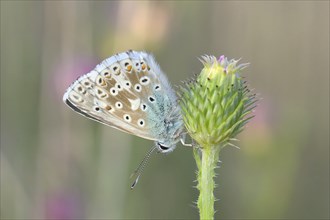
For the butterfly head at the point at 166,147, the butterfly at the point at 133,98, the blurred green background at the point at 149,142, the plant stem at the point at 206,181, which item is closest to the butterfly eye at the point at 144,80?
the butterfly at the point at 133,98

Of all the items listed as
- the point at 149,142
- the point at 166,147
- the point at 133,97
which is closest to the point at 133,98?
the point at 133,97

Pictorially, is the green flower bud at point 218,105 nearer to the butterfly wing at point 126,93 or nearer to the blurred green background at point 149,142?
the butterfly wing at point 126,93

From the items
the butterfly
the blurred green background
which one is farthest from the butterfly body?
the blurred green background

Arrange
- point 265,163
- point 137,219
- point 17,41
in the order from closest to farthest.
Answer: point 265,163
point 137,219
point 17,41

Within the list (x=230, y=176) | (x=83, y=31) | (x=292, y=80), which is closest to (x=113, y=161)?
(x=83, y=31)

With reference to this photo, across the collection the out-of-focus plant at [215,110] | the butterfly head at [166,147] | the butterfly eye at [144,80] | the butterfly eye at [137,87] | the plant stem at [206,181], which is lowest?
the plant stem at [206,181]

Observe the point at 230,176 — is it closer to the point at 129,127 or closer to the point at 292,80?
the point at 292,80
